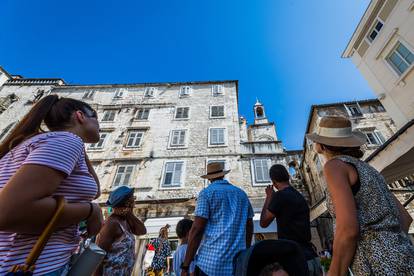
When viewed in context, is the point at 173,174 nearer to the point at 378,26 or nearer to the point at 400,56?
the point at 400,56

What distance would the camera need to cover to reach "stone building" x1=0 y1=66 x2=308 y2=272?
1251 cm

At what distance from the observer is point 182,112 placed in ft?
57.0

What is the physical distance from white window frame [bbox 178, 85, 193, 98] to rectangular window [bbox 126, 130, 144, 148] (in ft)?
18.8

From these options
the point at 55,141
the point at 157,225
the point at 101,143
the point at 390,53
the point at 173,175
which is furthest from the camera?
the point at 101,143

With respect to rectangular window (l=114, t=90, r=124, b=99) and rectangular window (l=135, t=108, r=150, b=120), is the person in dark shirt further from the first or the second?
rectangular window (l=114, t=90, r=124, b=99)

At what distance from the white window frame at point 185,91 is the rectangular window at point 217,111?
3352mm

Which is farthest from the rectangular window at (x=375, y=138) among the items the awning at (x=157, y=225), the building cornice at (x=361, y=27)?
the awning at (x=157, y=225)

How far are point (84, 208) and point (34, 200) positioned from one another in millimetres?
316

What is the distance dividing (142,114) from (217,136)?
746 centimetres

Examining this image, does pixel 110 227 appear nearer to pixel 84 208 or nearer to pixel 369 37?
pixel 84 208

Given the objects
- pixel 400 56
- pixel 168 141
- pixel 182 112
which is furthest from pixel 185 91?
pixel 400 56

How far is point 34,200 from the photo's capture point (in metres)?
0.90

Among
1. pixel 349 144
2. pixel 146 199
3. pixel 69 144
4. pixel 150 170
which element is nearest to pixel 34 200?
pixel 69 144

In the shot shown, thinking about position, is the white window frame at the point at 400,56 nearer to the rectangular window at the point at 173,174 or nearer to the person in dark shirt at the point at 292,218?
the person in dark shirt at the point at 292,218
